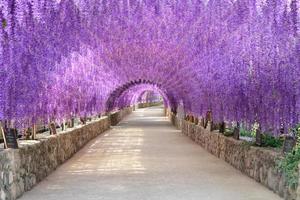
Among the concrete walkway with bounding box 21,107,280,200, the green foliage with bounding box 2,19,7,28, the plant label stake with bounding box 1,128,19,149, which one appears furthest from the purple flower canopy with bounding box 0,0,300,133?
the concrete walkway with bounding box 21,107,280,200

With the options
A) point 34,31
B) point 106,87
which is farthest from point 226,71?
point 106,87

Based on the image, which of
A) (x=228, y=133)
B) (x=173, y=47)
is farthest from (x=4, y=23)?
(x=173, y=47)

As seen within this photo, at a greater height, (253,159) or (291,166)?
(291,166)

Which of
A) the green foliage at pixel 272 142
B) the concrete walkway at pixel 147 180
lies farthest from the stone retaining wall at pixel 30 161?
the green foliage at pixel 272 142

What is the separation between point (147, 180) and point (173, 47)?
240 inches

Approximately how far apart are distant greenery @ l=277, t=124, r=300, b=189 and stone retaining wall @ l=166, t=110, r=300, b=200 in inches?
3.9

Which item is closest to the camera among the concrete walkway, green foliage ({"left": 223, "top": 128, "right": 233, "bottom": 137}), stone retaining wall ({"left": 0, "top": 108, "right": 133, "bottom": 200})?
stone retaining wall ({"left": 0, "top": 108, "right": 133, "bottom": 200})

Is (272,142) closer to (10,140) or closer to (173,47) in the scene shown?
(10,140)

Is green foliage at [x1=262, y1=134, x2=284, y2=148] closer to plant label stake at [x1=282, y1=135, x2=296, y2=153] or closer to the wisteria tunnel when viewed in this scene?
the wisteria tunnel

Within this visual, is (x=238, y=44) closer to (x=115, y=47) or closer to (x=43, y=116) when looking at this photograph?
(x=43, y=116)

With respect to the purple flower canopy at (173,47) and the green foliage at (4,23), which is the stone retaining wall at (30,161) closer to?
the purple flower canopy at (173,47)

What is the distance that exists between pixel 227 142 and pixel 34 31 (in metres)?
4.42

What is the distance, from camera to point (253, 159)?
24.7ft

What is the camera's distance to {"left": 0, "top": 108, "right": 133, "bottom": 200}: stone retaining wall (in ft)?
18.8
